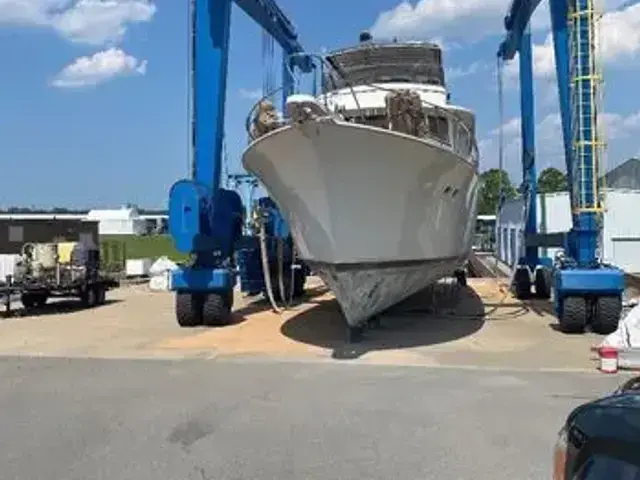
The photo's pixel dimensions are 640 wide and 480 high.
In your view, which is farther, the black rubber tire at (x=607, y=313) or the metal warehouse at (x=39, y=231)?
the metal warehouse at (x=39, y=231)

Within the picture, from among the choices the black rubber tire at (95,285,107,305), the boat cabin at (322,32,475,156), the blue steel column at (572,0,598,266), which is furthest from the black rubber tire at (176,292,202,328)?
the blue steel column at (572,0,598,266)

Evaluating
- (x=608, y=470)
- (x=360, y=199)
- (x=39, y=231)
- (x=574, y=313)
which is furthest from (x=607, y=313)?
(x=39, y=231)

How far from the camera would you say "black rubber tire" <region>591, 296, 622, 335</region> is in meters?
14.3

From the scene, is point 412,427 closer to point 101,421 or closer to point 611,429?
point 101,421

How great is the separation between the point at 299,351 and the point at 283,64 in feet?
42.6

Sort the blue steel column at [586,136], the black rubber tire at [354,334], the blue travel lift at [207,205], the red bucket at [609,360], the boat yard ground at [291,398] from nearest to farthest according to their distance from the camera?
the boat yard ground at [291,398]
the red bucket at [609,360]
the black rubber tire at [354,334]
the blue steel column at [586,136]
the blue travel lift at [207,205]

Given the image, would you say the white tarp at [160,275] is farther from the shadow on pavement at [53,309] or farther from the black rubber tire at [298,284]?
the black rubber tire at [298,284]

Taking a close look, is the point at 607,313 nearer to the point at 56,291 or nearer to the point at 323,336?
the point at 323,336

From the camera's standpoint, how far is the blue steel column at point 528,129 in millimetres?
23438

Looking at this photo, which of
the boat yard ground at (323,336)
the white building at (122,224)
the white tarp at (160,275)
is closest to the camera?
the boat yard ground at (323,336)

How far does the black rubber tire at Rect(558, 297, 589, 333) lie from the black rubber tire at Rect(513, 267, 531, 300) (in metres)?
8.07

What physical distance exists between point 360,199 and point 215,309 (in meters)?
4.96

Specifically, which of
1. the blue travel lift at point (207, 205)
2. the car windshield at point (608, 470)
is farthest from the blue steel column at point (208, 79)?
the car windshield at point (608, 470)

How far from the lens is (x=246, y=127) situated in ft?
49.8
